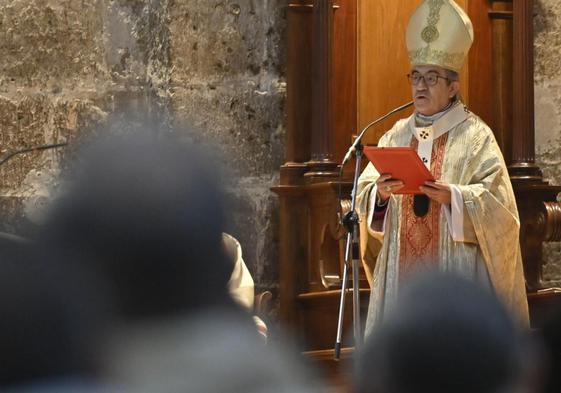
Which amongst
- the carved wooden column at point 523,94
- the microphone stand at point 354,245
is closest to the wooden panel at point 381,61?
the carved wooden column at point 523,94

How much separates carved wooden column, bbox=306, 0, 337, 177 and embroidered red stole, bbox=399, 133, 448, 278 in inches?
40.0

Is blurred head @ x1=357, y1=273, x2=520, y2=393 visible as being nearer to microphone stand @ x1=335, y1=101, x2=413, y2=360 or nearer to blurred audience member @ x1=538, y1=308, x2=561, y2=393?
blurred audience member @ x1=538, y1=308, x2=561, y2=393

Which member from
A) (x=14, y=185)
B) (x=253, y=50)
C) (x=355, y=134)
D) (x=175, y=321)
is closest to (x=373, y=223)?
(x=355, y=134)

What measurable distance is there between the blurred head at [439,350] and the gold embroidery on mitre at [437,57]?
4748 millimetres

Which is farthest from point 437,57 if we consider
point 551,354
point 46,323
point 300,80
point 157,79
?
point 46,323

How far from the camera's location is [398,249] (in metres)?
5.98

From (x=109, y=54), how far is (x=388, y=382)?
→ 20.4 feet

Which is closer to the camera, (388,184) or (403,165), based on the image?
(403,165)

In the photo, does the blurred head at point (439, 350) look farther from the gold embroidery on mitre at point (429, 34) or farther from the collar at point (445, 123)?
the gold embroidery on mitre at point (429, 34)

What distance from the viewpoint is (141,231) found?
53.5 inches

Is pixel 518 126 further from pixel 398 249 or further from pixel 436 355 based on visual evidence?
pixel 436 355

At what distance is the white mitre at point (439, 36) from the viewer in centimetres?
599

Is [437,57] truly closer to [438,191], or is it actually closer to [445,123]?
[445,123]

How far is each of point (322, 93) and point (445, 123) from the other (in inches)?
48.7
